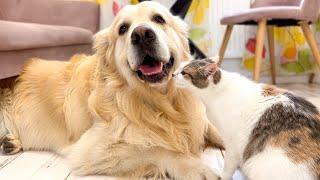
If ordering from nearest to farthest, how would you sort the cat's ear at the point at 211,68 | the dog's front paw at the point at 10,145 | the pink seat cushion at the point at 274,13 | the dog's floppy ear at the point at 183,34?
the cat's ear at the point at 211,68
the dog's floppy ear at the point at 183,34
the dog's front paw at the point at 10,145
the pink seat cushion at the point at 274,13

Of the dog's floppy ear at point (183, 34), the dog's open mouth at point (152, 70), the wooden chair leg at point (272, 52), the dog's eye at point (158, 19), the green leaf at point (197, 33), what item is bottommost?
the wooden chair leg at point (272, 52)

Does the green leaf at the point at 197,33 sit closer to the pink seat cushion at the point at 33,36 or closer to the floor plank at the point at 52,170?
the pink seat cushion at the point at 33,36

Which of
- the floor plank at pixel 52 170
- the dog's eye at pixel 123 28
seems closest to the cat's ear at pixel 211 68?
the dog's eye at pixel 123 28

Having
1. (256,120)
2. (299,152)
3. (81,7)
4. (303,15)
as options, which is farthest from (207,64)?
(81,7)

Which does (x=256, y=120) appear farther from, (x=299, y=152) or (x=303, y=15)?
(x=303, y=15)

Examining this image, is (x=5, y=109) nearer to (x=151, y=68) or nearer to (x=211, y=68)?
(x=151, y=68)

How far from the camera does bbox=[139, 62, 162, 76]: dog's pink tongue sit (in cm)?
166

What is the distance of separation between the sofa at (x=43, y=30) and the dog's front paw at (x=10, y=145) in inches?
13.3

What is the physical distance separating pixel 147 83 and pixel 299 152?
72cm

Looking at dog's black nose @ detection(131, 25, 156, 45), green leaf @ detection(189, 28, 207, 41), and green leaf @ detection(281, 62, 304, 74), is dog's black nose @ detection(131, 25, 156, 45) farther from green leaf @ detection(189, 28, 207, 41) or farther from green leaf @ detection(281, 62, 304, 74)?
green leaf @ detection(281, 62, 304, 74)

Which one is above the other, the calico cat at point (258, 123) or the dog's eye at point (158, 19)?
the dog's eye at point (158, 19)

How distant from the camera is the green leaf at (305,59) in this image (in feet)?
14.5

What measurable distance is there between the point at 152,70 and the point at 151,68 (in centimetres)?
1

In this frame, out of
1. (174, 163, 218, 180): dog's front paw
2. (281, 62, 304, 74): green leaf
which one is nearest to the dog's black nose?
(174, 163, 218, 180): dog's front paw
